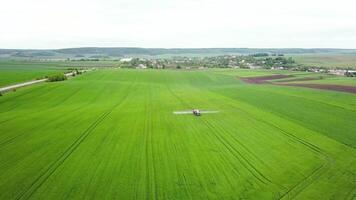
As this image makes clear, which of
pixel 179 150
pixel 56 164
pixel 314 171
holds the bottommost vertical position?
pixel 179 150

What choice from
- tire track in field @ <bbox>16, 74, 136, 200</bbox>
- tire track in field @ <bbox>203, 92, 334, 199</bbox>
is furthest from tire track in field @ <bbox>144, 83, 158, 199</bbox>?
tire track in field @ <bbox>203, 92, 334, 199</bbox>

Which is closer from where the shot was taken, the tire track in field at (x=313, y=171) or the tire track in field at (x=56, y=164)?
the tire track in field at (x=56, y=164)

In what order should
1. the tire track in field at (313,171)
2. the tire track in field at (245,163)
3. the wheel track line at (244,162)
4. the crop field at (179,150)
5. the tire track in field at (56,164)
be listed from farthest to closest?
the wheel track line at (244,162) < the tire track in field at (245,163) < the crop field at (179,150) < the tire track in field at (313,171) < the tire track in field at (56,164)

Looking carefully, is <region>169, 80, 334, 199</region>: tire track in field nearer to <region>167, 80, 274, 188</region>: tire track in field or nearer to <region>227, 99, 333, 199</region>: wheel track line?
<region>227, 99, 333, 199</region>: wheel track line

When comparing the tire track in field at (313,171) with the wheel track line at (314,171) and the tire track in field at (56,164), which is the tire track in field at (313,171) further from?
the tire track in field at (56,164)

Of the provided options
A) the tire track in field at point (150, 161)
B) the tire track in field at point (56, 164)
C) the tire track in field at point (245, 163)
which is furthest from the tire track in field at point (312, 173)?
the tire track in field at point (56, 164)

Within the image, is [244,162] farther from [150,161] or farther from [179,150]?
[150,161]

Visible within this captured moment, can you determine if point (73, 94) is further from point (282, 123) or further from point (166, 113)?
point (282, 123)

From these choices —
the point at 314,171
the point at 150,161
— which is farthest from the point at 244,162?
the point at 150,161

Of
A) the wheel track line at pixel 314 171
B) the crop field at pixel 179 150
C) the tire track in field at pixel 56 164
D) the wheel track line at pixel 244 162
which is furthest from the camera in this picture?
the wheel track line at pixel 244 162
